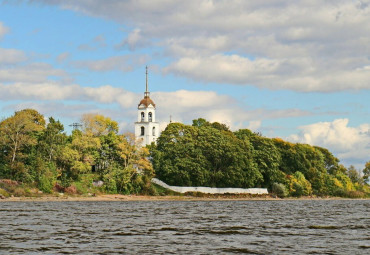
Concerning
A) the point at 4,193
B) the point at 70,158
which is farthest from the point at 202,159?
the point at 4,193

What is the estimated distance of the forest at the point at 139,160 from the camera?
10244cm

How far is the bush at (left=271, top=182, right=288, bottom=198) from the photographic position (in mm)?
140000

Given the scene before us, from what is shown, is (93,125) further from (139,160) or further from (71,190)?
(71,190)

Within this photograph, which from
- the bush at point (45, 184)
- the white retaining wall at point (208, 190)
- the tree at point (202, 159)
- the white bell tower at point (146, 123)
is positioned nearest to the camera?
the bush at point (45, 184)

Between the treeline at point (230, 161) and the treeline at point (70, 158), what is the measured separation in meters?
7.99

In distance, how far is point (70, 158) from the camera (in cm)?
10706

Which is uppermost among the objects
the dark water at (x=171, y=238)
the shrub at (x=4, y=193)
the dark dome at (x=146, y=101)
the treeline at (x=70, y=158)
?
the dark dome at (x=146, y=101)

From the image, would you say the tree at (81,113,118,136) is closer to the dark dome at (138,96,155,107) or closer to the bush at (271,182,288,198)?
the dark dome at (138,96,155,107)

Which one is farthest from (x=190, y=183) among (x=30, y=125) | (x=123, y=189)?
(x=30, y=125)

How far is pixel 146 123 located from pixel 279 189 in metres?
45.7

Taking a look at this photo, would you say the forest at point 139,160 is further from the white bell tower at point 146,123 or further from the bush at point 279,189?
the white bell tower at point 146,123

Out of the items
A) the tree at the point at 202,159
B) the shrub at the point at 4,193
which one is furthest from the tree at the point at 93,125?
the shrub at the point at 4,193

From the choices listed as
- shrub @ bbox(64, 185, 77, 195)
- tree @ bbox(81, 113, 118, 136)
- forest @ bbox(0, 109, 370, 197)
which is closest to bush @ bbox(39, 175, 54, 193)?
forest @ bbox(0, 109, 370, 197)

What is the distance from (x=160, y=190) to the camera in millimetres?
122125
